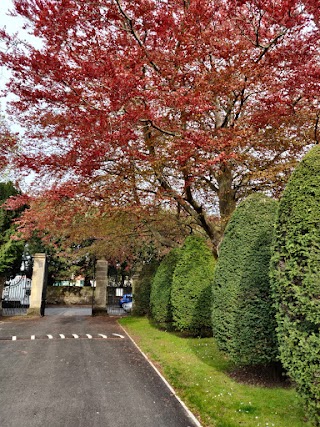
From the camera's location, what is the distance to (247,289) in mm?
6156

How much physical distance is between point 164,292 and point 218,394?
24.0 ft

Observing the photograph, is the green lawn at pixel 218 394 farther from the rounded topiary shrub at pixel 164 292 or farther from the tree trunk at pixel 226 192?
the tree trunk at pixel 226 192

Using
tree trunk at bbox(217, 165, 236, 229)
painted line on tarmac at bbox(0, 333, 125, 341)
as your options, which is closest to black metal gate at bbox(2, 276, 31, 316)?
painted line on tarmac at bbox(0, 333, 125, 341)

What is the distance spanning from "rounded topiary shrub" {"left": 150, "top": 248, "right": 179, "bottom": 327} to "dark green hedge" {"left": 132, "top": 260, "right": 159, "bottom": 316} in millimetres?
2950

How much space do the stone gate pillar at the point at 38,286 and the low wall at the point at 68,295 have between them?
38.1ft

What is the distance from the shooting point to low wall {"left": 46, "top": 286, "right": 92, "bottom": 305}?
28.3 meters

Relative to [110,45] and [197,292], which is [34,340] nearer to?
[197,292]

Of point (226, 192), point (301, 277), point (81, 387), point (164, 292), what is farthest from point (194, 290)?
point (301, 277)

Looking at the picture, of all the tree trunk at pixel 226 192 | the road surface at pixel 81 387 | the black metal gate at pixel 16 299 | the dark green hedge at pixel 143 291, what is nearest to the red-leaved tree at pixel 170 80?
the tree trunk at pixel 226 192

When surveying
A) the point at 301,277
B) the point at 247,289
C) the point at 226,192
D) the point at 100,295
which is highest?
the point at 226,192

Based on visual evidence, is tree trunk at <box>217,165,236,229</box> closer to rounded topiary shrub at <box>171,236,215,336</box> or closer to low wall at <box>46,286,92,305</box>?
rounded topiary shrub at <box>171,236,215,336</box>

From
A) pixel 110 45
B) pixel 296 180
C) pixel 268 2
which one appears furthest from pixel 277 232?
pixel 110 45

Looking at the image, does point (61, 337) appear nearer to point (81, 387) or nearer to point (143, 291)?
point (81, 387)

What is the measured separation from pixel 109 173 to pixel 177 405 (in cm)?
723
